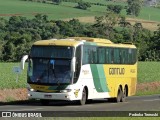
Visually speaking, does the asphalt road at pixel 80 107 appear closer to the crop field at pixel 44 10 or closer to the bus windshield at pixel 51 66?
the bus windshield at pixel 51 66

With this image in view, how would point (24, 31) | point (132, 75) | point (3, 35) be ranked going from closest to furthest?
point (132, 75)
point (3, 35)
point (24, 31)

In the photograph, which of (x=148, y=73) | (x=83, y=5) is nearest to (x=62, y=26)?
(x=83, y=5)

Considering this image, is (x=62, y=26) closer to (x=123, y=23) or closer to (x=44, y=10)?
(x=44, y=10)

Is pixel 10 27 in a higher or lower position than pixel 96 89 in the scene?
lower

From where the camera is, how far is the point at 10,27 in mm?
133500

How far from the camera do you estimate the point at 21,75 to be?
163 feet

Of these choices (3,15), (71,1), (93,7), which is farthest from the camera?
(71,1)

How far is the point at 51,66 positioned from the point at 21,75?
21.0 meters

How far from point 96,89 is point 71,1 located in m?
147

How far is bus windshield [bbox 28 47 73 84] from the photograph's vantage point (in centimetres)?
2872

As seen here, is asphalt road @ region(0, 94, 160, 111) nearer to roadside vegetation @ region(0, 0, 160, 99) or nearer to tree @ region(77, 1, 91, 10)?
roadside vegetation @ region(0, 0, 160, 99)

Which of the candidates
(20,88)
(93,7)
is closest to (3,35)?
(93,7)

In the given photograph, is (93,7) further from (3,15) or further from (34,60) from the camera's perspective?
(34,60)

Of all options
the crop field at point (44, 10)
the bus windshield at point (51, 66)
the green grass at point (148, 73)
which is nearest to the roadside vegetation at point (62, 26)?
the crop field at point (44, 10)
